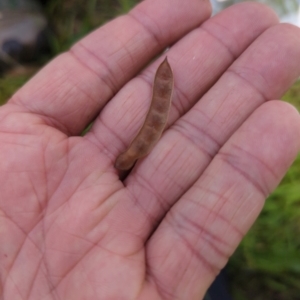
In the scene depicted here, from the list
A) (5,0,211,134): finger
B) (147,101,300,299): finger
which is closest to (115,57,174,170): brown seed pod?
(5,0,211,134): finger

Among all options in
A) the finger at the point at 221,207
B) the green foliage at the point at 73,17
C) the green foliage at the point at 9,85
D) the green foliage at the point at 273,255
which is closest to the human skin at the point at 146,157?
the finger at the point at 221,207

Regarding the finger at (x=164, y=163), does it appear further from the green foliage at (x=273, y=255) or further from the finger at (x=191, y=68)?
the green foliage at (x=273, y=255)

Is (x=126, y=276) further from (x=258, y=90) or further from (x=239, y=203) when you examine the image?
(x=258, y=90)

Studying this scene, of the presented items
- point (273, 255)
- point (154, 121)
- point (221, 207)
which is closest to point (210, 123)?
point (154, 121)

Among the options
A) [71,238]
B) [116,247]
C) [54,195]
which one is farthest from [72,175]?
[116,247]

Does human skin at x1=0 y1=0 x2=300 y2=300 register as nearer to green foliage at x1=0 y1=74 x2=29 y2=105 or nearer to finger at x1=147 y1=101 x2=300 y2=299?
finger at x1=147 y1=101 x2=300 y2=299
